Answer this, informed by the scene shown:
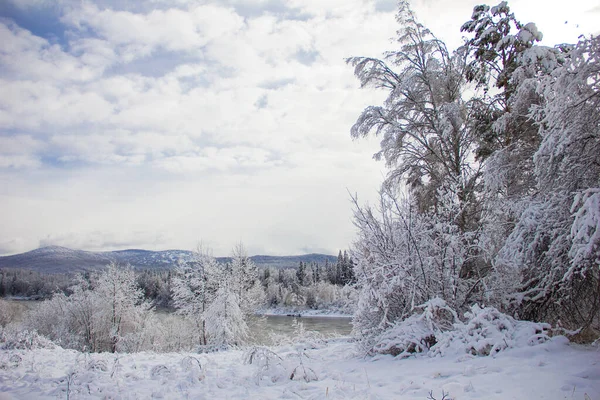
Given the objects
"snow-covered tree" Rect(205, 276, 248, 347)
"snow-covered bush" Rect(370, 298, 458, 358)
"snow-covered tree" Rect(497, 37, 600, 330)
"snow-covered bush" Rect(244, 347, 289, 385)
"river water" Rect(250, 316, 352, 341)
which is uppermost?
"snow-covered tree" Rect(497, 37, 600, 330)

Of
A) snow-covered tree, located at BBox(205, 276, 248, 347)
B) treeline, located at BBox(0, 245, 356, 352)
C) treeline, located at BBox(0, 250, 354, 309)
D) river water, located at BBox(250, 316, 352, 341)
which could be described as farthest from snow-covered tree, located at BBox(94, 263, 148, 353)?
treeline, located at BBox(0, 250, 354, 309)

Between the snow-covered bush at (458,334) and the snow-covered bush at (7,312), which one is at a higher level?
the snow-covered bush at (458,334)

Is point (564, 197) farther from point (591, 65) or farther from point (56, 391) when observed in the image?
point (56, 391)

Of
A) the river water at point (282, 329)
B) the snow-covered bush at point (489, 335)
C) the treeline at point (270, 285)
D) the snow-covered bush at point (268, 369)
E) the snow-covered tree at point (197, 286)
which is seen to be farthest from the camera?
the treeline at point (270, 285)

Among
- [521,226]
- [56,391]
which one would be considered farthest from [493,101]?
[56,391]

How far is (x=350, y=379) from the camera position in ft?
16.3

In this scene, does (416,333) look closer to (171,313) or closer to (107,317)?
(171,313)

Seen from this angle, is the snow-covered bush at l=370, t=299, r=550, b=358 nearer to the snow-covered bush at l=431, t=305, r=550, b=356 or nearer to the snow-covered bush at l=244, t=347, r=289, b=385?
the snow-covered bush at l=431, t=305, r=550, b=356

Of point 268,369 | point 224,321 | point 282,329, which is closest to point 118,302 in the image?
point 224,321

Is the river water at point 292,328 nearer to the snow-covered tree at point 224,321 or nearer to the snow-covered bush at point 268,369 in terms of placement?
the snow-covered tree at point 224,321

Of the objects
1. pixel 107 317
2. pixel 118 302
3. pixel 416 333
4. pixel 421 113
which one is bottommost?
pixel 107 317

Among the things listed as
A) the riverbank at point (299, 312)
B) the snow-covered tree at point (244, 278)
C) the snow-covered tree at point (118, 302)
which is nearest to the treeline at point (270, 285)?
the riverbank at point (299, 312)

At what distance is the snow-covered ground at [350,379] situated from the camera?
12.1ft

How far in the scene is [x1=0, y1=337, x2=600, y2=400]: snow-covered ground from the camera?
3698 mm
